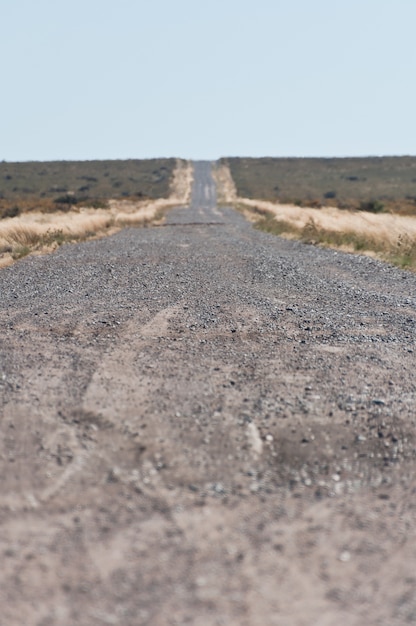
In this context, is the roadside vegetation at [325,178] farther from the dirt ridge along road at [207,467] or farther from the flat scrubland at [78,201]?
the dirt ridge along road at [207,467]

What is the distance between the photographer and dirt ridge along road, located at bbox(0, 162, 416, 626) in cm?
320

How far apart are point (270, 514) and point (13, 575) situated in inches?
54.3

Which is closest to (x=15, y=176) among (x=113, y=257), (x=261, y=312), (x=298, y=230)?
(x=298, y=230)

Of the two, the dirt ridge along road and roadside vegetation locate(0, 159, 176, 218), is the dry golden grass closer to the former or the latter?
the dirt ridge along road

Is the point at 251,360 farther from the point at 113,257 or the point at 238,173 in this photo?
the point at 238,173

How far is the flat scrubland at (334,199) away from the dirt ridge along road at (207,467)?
1016cm

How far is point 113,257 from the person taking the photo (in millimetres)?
18172

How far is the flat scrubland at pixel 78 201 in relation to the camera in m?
24.0

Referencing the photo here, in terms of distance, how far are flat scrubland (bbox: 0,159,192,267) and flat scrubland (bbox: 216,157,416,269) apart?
7110mm

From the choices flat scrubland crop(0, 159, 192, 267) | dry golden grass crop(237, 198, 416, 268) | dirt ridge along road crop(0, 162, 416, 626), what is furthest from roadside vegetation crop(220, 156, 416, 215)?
dirt ridge along road crop(0, 162, 416, 626)

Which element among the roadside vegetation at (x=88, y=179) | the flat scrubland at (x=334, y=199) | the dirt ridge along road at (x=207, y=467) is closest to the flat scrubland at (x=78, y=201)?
the roadside vegetation at (x=88, y=179)

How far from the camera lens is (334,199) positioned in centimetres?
7381

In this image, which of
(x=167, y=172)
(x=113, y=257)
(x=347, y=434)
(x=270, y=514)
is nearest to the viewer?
(x=270, y=514)

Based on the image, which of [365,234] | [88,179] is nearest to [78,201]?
[365,234]
